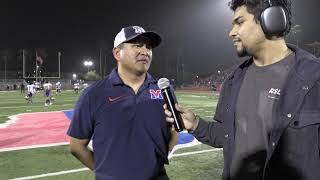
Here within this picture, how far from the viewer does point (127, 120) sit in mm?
3623

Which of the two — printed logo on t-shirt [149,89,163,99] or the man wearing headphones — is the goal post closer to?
printed logo on t-shirt [149,89,163,99]

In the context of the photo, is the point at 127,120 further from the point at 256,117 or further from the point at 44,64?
the point at 44,64

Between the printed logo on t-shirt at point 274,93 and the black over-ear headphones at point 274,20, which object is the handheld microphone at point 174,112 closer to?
the printed logo on t-shirt at point 274,93

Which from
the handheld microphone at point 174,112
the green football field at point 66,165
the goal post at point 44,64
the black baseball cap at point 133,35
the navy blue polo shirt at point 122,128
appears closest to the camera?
the handheld microphone at point 174,112

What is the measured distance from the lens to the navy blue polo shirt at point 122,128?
3.58 m

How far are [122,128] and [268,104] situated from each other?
4.51ft

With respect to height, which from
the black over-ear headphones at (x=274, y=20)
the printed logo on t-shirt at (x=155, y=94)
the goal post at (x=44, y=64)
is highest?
the goal post at (x=44, y=64)

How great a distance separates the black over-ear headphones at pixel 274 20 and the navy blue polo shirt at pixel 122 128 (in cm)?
136

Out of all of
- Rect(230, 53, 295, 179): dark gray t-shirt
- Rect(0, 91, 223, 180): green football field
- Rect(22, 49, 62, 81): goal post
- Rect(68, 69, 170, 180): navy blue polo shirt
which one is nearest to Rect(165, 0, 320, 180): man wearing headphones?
Rect(230, 53, 295, 179): dark gray t-shirt

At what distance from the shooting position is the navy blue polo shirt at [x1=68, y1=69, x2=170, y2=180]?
3.58 metres

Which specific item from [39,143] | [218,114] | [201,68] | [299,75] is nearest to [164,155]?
[218,114]

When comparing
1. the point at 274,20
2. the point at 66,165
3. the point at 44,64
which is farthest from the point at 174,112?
the point at 44,64

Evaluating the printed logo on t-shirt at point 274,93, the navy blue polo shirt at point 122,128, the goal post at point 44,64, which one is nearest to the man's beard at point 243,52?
the printed logo on t-shirt at point 274,93

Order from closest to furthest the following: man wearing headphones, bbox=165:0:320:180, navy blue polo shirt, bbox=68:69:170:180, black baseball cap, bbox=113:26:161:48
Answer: man wearing headphones, bbox=165:0:320:180 < navy blue polo shirt, bbox=68:69:170:180 < black baseball cap, bbox=113:26:161:48
